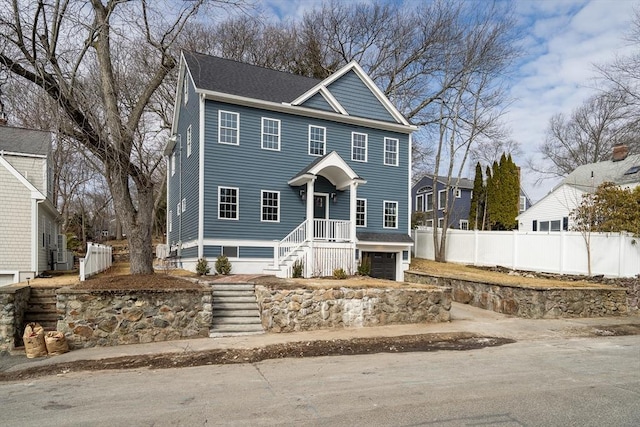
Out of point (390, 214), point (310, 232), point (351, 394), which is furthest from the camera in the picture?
point (390, 214)

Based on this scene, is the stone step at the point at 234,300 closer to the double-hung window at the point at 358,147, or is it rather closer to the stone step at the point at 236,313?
the stone step at the point at 236,313

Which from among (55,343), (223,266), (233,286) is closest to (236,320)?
(233,286)

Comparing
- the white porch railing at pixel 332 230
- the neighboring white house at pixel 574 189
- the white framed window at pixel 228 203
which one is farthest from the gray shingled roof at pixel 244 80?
the neighboring white house at pixel 574 189

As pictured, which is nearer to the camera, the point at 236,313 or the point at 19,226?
the point at 236,313

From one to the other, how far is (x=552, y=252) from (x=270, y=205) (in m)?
11.4

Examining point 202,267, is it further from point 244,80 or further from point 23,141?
point 23,141

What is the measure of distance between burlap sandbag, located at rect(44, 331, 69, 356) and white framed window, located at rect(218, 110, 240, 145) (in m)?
9.42

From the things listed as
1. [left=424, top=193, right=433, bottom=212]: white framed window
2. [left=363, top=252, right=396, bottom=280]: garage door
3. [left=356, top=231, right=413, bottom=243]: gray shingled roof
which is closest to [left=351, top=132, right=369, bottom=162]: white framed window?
[left=356, top=231, right=413, bottom=243]: gray shingled roof

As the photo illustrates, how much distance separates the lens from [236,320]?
31.7 feet

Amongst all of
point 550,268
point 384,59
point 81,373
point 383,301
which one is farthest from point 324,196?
point 384,59

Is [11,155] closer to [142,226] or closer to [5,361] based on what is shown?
[142,226]

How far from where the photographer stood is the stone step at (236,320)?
9510mm

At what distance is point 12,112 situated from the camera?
9680 millimetres

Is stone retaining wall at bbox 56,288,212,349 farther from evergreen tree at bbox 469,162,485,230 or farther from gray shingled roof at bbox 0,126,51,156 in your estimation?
evergreen tree at bbox 469,162,485,230
